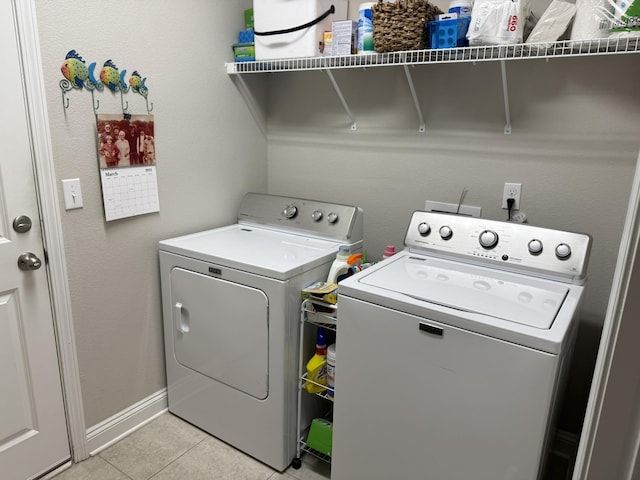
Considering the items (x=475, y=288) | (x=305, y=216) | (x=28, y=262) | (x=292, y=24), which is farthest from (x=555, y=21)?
(x=28, y=262)

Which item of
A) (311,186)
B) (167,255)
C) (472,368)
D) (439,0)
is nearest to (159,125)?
(167,255)

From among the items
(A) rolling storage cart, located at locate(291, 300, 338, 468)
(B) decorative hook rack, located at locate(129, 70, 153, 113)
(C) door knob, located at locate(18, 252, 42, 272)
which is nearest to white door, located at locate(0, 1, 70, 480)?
(C) door knob, located at locate(18, 252, 42, 272)

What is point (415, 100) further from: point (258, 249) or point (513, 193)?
point (258, 249)

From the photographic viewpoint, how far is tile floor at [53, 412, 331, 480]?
1.90m

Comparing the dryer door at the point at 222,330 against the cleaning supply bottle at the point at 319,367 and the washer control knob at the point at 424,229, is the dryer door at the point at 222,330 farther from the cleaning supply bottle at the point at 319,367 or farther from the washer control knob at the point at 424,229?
the washer control knob at the point at 424,229

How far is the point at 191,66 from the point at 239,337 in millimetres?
1267

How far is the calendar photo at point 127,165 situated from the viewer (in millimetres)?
1842

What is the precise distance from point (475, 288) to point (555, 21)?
94cm

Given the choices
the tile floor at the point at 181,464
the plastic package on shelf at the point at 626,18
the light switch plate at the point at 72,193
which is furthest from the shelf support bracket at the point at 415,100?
the tile floor at the point at 181,464

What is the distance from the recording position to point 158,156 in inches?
81.0

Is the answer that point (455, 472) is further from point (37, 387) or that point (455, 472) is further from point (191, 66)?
point (191, 66)

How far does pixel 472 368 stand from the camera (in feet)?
4.31

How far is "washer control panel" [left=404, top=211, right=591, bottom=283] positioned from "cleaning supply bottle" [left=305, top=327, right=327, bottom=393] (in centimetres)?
54

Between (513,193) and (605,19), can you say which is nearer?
(605,19)
